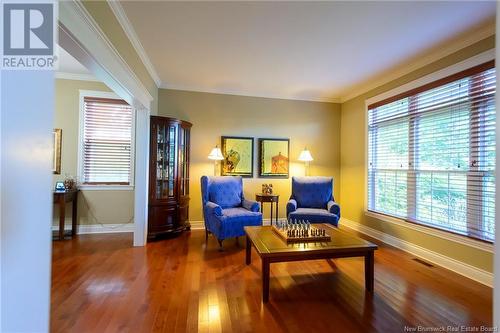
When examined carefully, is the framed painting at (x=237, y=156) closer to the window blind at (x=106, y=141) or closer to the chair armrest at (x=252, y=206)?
the chair armrest at (x=252, y=206)

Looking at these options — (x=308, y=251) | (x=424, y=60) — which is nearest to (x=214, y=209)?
(x=308, y=251)

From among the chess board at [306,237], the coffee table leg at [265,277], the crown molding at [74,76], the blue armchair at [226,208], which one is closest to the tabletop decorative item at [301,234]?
the chess board at [306,237]

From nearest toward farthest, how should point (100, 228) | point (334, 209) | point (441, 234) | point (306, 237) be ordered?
1. point (306, 237)
2. point (441, 234)
3. point (334, 209)
4. point (100, 228)

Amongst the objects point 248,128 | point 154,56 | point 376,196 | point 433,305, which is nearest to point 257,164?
point 248,128

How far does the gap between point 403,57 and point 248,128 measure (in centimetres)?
254

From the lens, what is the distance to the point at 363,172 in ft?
13.6

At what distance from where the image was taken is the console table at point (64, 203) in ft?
11.1

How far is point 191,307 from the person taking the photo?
1895mm

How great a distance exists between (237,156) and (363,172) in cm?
226

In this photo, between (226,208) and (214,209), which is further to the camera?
(226,208)

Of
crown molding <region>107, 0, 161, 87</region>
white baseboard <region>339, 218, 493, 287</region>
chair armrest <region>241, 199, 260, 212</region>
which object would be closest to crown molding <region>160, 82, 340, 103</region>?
crown molding <region>107, 0, 161, 87</region>

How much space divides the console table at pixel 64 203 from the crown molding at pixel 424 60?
4.90 metres

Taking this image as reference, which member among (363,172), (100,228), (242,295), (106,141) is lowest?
(242,295)

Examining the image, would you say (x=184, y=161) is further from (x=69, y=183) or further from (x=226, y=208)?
(x=69, y=183)
